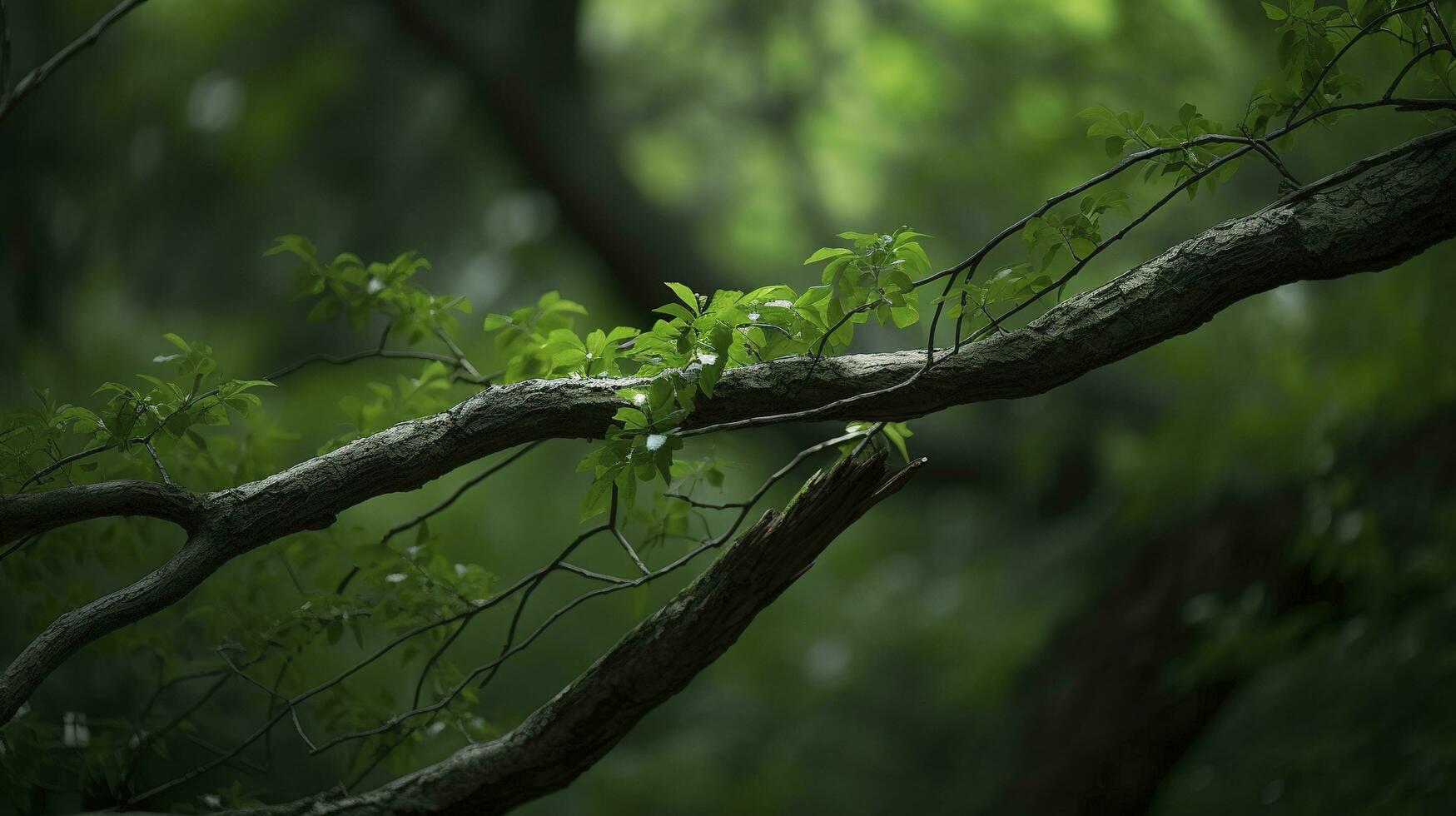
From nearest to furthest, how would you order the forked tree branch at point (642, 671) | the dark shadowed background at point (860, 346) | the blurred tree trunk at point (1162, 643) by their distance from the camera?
the forked tree branch at point (642, 671), the dark shadowed background at point (860, 346), the blurred tree trunk at point (1162, 643)

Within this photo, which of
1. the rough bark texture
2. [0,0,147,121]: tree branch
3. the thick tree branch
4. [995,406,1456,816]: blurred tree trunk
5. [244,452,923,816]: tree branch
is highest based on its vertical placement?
[0,0,147,121]: tree branch

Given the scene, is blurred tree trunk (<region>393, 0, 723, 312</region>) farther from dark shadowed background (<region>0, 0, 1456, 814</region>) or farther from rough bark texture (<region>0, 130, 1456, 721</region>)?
rough bark texture (<region>0, 130, 1456, 721</region>)

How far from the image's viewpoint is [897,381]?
4.81 ft

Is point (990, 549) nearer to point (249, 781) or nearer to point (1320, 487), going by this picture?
point (1320, 487)

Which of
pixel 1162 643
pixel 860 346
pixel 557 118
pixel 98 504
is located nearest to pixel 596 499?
pixel 98 504

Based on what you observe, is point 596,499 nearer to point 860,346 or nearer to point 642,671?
point 642,671

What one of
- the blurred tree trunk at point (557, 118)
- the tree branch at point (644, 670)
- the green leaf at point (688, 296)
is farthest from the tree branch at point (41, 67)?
the blurred tree trunk at point (557, 118)

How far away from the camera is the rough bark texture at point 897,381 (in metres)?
1.39

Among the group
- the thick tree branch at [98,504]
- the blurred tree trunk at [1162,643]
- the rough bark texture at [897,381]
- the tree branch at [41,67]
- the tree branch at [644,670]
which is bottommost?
the blurred tree trunk at [1162,643]

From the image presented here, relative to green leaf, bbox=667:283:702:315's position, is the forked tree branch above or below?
below

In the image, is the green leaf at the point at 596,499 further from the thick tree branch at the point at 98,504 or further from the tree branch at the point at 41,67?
the tree branch at the point at 41,67

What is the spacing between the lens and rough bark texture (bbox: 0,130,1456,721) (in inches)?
54.7

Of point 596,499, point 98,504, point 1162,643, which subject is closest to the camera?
point 98,504

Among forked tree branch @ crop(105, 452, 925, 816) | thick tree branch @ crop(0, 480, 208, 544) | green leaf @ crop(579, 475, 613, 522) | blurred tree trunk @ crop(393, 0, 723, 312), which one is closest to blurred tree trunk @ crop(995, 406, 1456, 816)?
blurred tree trunk @ crop(393, 0, 723, 312)
